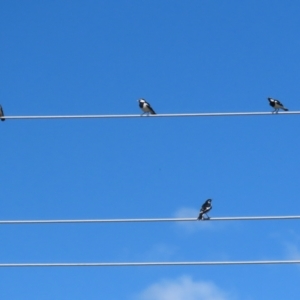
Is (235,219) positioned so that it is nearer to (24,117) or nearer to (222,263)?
(222,263)

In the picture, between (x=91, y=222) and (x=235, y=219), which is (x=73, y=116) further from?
(x=235, y=219)

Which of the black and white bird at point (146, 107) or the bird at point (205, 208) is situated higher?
the black and white bird at point (146, 107)

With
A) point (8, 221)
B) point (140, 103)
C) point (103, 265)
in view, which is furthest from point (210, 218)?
point (140, 103)

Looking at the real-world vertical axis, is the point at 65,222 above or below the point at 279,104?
below

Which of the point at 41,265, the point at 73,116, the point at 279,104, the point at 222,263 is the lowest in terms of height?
the point at 222,263

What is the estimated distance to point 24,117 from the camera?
15969 mm

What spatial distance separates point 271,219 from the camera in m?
15.6

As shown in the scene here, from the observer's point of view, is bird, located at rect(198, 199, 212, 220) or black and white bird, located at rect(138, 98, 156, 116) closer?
bird, located at rect(198, 199, 212, 220)

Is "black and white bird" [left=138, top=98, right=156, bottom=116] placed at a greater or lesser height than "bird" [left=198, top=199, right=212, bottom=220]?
greater

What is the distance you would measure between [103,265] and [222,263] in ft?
5.20

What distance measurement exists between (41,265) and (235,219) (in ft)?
8.74

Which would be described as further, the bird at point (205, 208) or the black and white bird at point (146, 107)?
the black and white bird at point (146, 107)

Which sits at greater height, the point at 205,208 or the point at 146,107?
the point at 146,107

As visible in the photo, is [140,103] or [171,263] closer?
[171,263]
